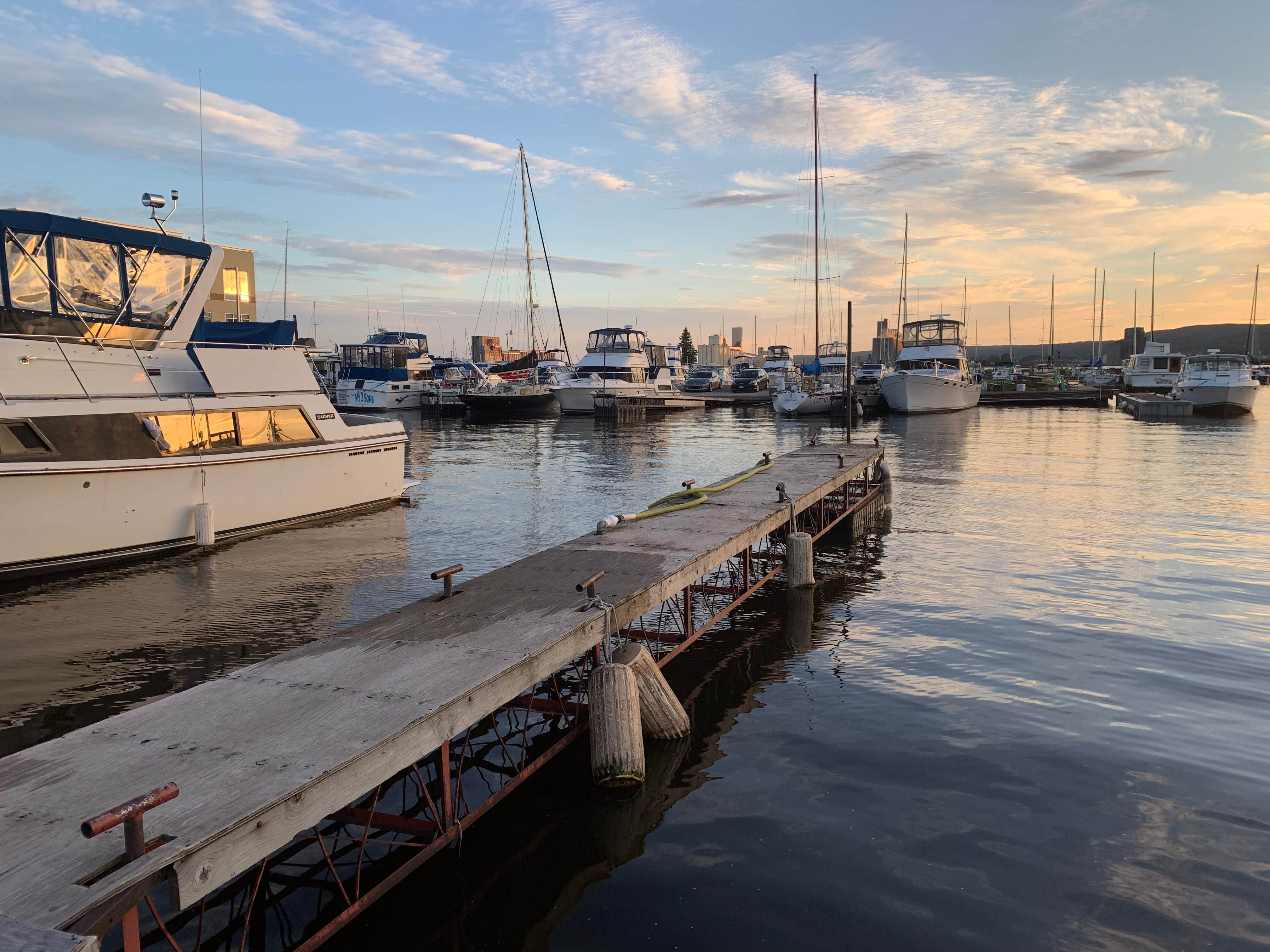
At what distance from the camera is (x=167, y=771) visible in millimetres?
4312

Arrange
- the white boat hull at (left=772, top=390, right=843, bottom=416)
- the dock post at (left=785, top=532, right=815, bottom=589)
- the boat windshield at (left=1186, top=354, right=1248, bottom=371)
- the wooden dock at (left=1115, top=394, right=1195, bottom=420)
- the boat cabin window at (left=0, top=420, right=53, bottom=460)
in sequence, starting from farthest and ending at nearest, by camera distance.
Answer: the white boat hull at (left=772, top=390, right=843, bottom=416) → the boat windshield at (left=1186, top=354, right=1248, bottom=371) → the wooden dock at (left=1115, top=394, right=1195, bottom=420) → the dock post at (left=785, top=532, right=815, bottom=589) → the boat cabin window at (left=0, top=420, right=53, bottom=460)

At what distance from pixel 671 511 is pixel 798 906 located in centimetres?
719

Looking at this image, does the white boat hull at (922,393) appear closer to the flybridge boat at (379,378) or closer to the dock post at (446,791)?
the flybridge boat at (379,378)

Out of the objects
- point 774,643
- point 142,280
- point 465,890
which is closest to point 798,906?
point 465,890

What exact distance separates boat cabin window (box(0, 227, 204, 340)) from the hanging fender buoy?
11.6 feet

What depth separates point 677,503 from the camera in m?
12.5

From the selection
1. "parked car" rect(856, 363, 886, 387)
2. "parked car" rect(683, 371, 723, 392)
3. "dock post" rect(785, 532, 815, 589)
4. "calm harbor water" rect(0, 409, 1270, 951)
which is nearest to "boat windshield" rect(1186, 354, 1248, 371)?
"parked car" rect(856, 363, 886, 387)

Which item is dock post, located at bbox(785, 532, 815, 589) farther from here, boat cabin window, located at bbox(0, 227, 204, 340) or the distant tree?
the distant tree

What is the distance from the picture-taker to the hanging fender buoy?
14.3 m

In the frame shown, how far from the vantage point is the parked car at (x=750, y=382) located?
75438mm

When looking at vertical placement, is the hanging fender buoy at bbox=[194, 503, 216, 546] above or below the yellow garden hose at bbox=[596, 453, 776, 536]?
below

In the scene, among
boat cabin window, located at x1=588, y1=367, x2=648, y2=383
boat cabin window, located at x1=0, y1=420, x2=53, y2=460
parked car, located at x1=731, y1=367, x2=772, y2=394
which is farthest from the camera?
parked car, located at x1=731, y1=367, x2=772, y2=394

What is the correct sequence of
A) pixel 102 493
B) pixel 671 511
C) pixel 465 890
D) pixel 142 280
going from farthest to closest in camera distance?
pixel 142 280, pixel 102 493, pixel 671 511, pixel 465 890

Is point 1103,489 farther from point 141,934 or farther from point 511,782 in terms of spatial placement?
point 141,934
